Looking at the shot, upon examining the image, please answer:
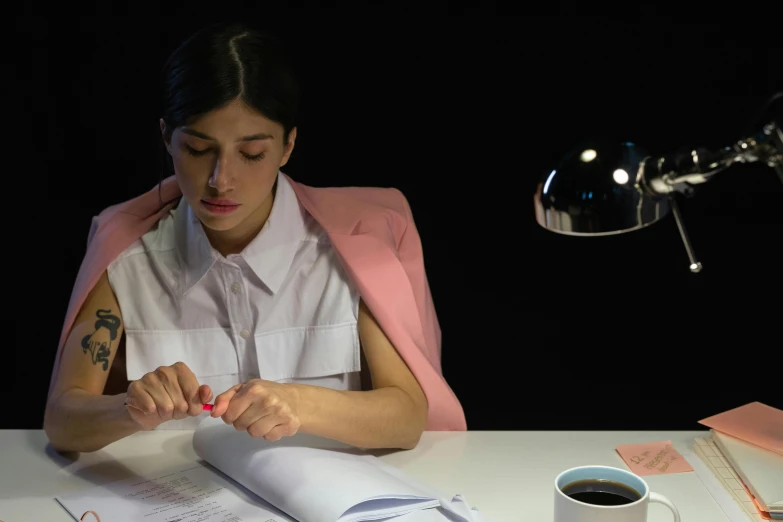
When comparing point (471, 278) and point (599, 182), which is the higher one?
point (599, 182)

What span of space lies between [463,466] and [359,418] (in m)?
0.19

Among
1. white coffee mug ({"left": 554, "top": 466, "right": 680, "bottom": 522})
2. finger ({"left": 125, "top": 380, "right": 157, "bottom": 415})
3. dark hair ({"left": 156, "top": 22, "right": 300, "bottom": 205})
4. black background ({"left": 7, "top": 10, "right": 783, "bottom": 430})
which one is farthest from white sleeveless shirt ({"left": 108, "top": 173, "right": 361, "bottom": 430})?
white coffee mug ({"left": 554, "top": 466, "right": 680, "bottom": 522})

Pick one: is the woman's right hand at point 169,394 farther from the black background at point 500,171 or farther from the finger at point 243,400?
the black background at point 500,171

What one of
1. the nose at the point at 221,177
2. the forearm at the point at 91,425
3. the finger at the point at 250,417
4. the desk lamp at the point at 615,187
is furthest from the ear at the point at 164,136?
the desk lamp at the point at 615,187

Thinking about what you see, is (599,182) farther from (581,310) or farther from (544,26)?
(581,310)

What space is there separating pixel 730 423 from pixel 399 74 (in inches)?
44.9

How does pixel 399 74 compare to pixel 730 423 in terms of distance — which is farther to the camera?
pixel 399 74

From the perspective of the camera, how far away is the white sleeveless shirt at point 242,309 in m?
1.94

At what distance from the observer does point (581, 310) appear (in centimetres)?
261

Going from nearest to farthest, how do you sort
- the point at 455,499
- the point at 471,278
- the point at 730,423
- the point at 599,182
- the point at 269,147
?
the point at 599,182
the point at 455,499
the point at 730,423
the point at 269,147
the point at 471,278

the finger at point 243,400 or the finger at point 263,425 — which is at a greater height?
the finger at point 243,400

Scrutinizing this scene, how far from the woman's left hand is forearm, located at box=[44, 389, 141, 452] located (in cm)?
23

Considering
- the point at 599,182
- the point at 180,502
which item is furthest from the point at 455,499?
the point at 599,182

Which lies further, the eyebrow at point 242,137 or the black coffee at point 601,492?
the eyebrow at point 242,137
